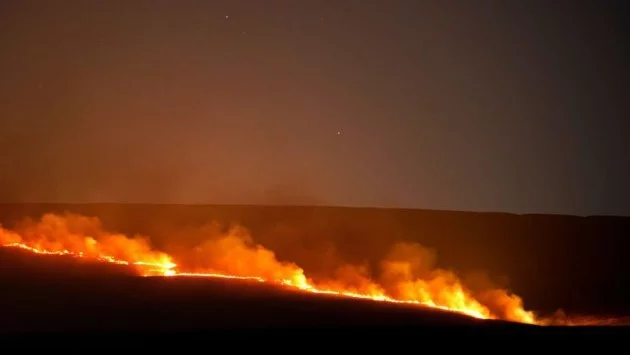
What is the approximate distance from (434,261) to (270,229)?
386 inches

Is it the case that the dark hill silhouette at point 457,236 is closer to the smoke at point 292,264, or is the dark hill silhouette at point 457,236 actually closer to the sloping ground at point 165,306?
the smoke at point 292,264

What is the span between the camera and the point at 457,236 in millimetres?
35000

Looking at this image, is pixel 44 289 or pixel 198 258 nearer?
pixel 44 289

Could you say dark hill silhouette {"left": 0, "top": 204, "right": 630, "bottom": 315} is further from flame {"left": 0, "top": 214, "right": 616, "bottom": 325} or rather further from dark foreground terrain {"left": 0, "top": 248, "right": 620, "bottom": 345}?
dark foreground terrain {"left": 0, "top": 248, "right": 620, "bottom": 345}

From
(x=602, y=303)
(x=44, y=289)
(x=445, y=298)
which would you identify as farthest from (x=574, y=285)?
(x=44, y=289)

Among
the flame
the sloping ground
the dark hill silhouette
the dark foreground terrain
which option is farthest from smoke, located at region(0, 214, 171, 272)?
the dark hill silhouette

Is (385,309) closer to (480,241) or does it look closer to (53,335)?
(53,335)

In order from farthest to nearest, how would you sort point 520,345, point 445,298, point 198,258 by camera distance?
point 198,258 → point 445,298 → point 520,345

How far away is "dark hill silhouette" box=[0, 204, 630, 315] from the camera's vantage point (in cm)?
2945

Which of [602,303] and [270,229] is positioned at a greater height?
[270,229]

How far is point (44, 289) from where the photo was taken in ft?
59.3

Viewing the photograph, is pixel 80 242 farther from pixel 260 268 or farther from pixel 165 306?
pixel 165 306

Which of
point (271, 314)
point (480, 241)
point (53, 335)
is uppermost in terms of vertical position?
point (480, 241)

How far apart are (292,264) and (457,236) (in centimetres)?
1493
